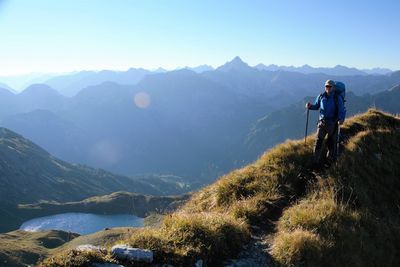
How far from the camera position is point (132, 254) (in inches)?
Result: 377

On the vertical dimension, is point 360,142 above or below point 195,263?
above

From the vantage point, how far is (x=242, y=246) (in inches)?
472

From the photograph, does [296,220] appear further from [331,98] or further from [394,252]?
[331,98]

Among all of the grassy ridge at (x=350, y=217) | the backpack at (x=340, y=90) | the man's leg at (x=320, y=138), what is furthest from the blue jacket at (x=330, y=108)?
the grassy ridge at (x=350, y=217)

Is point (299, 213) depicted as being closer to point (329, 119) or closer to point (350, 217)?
point (350, 217)

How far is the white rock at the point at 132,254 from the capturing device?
31.3 feet

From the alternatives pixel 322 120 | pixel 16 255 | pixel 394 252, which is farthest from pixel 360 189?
pixel 16 255

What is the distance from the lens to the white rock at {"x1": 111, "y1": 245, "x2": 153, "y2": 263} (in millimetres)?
9555

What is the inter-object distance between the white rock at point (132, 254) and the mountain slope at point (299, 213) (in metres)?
0.22

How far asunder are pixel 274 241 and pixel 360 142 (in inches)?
420

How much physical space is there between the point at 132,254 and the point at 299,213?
20.0 feet

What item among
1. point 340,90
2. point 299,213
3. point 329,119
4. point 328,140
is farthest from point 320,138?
point 299,213

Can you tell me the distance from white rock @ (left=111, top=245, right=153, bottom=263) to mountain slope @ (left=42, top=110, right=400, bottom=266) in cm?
22

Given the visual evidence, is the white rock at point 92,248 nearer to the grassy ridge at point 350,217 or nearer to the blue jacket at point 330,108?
the grassy ridge at point 350,217
